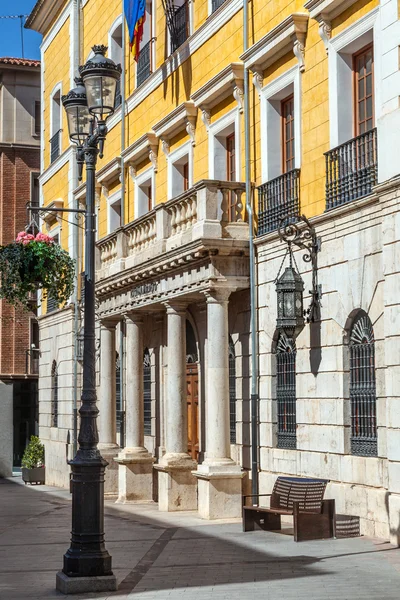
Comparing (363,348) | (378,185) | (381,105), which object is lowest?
(363,348)

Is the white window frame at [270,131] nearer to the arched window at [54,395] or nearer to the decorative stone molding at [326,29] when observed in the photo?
the decorative stone molding at [326,29]

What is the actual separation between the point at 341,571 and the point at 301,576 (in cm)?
54

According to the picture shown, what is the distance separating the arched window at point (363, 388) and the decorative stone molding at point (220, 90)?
6.13 meters

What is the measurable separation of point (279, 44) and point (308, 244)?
3506 millimetres

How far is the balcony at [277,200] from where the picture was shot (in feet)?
60.0

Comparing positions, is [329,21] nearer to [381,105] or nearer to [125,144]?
[381,105]

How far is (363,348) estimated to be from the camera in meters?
16.0

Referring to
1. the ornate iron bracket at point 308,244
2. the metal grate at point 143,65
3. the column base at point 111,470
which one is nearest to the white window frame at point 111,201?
the metal grate at point 143,65

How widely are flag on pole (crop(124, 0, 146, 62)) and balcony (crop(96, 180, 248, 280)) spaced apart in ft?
14.3

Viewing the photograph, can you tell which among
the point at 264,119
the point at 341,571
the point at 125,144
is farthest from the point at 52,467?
the point at 341,571

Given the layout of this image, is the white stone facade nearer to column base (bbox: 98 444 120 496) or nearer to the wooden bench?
the wooden bench

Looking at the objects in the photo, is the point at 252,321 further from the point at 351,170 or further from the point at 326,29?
the point at 326,29

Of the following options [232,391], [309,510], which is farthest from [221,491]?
[309,510]

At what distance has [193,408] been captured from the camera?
23.7m
